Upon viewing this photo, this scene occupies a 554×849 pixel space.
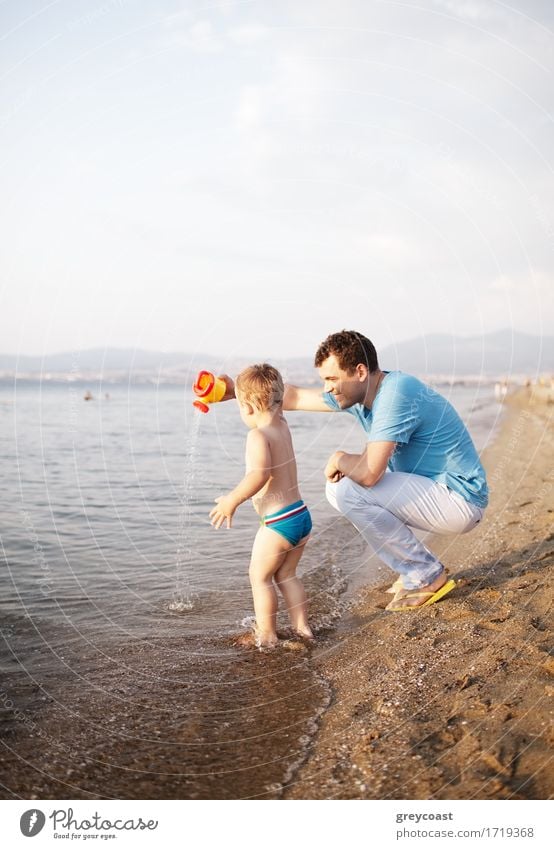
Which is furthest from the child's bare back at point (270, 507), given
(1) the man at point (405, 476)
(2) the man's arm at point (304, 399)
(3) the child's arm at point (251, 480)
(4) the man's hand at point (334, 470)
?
(2) the man's arm at point (304, 399)

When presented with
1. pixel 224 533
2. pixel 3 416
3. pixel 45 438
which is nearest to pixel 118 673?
pixel 224 533

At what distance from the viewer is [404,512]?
5.47m

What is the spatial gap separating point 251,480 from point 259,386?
69 centimetres

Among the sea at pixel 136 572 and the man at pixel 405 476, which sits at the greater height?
the man at pixel 405 476

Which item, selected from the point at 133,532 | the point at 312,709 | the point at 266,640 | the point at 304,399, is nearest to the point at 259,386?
the point at 304,399

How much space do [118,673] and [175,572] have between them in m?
2.06

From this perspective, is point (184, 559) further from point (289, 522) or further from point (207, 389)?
point (289, 522)

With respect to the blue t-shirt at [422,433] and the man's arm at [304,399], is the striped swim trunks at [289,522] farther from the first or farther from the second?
the man's arm at [304,399]

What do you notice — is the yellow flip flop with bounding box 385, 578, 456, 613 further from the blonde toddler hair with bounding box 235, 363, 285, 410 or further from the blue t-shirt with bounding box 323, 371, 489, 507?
the blonde toddler hair with bounding box 235, 363, 285, 410

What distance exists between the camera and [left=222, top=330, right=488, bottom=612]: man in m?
5.27

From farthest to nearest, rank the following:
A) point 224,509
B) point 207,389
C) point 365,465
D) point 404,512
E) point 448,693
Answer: point 207,389 < point 404,512 < point 365,465 < point 224,509 < point 448,693

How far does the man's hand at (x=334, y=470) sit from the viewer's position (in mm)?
5352

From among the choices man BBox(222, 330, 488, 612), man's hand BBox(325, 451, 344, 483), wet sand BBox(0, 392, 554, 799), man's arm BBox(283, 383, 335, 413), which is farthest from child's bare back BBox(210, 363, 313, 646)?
man's arm BBox(283, 383, 335, 413)
